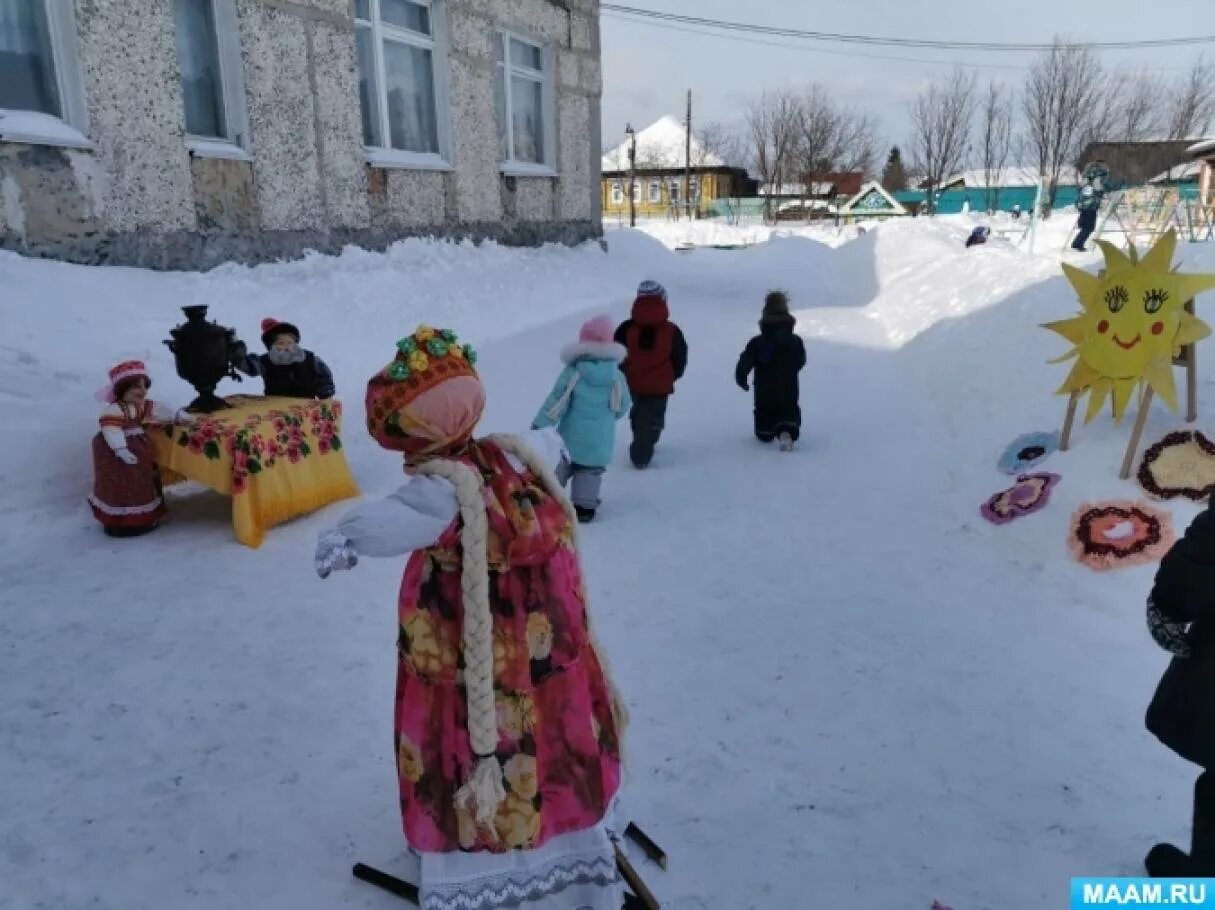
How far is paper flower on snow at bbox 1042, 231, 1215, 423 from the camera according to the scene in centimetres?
454

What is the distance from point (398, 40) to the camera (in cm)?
985

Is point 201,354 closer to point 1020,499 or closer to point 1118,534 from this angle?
point 1020,499

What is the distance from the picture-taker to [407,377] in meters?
1.91

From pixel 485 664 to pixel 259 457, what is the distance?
10.9ft

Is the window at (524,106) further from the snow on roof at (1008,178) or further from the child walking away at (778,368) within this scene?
the snow on roof at (1008,178)

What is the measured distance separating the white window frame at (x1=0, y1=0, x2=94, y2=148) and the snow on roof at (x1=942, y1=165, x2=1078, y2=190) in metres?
39.7

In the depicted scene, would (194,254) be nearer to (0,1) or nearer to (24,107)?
(24,107)

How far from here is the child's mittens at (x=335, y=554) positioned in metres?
1.78

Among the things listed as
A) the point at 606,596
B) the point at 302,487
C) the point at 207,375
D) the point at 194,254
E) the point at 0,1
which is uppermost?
the point at 0,1

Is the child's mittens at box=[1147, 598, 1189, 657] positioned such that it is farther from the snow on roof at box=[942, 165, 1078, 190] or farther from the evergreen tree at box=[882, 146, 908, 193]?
the evergreen tree at box=[882, 146, 908, 193]

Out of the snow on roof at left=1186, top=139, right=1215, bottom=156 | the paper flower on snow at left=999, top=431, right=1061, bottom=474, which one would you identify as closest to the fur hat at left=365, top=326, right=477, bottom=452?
the paper flower on snow at left=999, top=431, right=1061, bottom=474

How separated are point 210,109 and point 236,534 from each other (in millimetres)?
4711

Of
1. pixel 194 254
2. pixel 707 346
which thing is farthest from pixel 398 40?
pixel 707 346

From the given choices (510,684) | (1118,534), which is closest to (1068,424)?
(1118,534)
